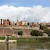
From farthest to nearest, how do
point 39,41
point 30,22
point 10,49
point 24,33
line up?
point 30,22 < point 24,33 < point 39,41 < point 10,49

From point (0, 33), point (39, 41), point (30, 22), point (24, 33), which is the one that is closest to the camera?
point (39, 41)

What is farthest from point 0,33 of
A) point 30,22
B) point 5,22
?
point 30,22

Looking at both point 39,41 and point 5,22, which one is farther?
point 5,22

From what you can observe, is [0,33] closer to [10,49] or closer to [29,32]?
[29,32]

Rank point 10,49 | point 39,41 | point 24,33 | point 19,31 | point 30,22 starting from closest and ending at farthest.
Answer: point 10,49, point 39,41, point 24,33, point 19,31, point 30,22

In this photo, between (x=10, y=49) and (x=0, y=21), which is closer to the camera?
(x=10, y=49)

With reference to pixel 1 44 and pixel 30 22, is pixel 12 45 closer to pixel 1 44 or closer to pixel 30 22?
pixel 1 44

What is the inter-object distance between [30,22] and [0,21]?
56.8 feet

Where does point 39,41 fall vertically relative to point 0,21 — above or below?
below

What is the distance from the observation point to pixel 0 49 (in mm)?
4160

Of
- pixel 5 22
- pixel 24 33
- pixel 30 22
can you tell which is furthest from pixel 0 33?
pixel 30 22

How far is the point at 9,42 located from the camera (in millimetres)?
4164

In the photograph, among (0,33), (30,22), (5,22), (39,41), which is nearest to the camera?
(39,41)

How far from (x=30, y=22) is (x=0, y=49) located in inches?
2739
